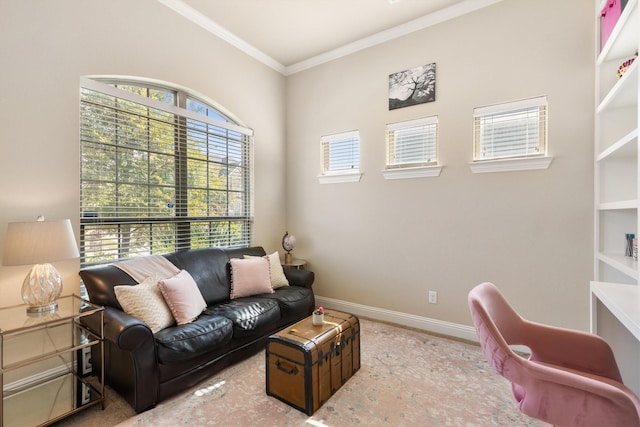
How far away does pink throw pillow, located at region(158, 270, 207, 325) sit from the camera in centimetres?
221

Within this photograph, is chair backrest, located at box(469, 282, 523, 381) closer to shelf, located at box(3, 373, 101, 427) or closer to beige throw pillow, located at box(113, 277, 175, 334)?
beige throw pillow, located at box(113, 277, 175, 334)

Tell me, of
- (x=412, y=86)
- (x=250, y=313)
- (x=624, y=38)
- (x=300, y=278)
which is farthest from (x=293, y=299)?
(x=624, y=38)

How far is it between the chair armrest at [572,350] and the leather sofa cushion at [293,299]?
1880mm

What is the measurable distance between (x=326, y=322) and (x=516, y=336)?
1.22 m

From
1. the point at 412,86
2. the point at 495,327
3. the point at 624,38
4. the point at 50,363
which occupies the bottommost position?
the point at 50,363

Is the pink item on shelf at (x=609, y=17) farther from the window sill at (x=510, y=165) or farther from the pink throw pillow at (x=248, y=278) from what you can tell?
the pink throw pillow at (x=248, y=278)

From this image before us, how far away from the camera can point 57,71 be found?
217cm

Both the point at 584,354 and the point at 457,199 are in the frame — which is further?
the point at 457,199

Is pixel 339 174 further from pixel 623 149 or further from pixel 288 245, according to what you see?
pixel 623 149

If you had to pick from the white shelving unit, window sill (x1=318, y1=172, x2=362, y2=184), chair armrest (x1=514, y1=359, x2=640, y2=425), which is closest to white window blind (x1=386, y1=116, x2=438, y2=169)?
window sill (x1=318, y1=172, x2=362, y2=184)

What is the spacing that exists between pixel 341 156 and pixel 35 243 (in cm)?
292

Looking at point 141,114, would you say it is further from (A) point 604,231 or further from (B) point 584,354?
(A) point 604,231

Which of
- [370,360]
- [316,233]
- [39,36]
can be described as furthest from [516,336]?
[39,36]

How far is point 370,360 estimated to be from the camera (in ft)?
8.22
